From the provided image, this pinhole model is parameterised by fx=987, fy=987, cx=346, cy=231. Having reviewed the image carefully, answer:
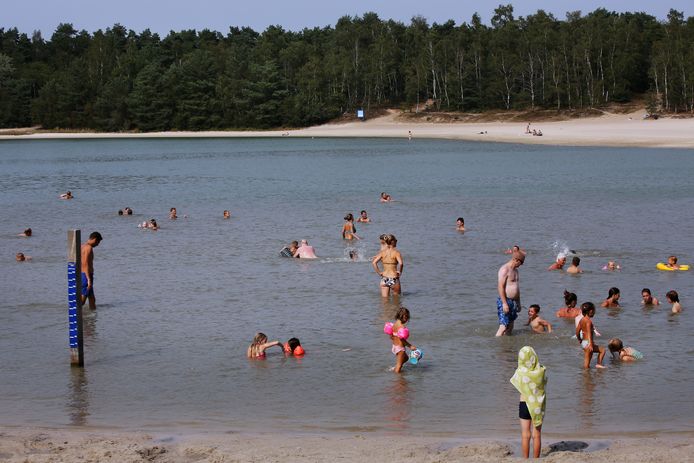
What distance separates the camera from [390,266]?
20156 mm

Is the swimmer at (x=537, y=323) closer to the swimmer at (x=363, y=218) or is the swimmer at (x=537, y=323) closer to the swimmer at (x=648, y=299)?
the swimmer at (x=648, y=299)

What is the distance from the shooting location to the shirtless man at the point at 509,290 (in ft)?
51.3

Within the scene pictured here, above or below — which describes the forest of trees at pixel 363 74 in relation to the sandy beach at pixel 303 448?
above

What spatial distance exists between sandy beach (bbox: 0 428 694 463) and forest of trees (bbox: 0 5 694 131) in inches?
3672

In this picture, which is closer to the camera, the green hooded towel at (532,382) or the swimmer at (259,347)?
the green hooded towel at (532,382)

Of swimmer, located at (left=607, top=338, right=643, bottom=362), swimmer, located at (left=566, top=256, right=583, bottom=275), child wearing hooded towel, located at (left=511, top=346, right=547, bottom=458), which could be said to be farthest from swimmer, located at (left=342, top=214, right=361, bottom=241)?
child wearing hooded towel, located at (left=511, top=346, right=547, bottom=458)

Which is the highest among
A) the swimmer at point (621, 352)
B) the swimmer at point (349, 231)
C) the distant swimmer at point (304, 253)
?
the swimmer at point (349, 231)

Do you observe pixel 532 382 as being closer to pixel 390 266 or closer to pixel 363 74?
pixel 390 266

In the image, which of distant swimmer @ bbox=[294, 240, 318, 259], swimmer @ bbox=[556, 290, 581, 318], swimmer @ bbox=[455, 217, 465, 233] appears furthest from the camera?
swimmer @ bbox=[455, 217, 465, 233]

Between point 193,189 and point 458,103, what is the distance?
6853 cm

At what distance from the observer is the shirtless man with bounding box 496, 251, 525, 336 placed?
51.3 feet

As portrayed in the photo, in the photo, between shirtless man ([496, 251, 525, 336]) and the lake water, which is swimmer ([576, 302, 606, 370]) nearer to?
the lake water

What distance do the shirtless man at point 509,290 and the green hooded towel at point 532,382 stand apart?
525 cm

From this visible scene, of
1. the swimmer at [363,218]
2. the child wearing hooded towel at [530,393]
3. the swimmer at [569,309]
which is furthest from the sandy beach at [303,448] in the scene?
Result: the swimmer at [363,218]
